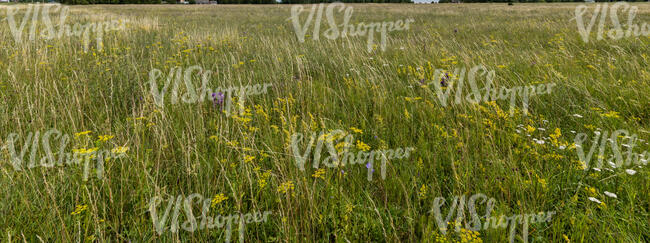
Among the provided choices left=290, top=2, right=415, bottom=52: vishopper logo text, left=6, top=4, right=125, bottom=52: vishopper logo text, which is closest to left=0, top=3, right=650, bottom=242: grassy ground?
left=6, top=4, right=125, bottom=52: vishopper logo text

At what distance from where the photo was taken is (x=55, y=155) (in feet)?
6.47

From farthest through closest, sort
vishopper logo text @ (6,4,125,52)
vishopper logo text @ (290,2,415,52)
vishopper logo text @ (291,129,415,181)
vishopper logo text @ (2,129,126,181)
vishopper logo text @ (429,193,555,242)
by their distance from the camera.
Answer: vishopper logo text @ (290,2,415,52)
vishopper logo text @ (6,4,125,52)
vishopper logo text @ (291,129,415,181)
vishopper logo text @ (2,129,126,181)
vishopper logo text @ (429,193,555,242)

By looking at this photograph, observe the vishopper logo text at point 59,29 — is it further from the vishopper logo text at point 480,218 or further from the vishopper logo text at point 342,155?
the vishopper logo text at point 480,218

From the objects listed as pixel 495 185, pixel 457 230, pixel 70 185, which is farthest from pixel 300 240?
pixel 70 185

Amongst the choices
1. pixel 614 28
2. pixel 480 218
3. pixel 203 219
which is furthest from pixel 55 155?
pixel 614 28

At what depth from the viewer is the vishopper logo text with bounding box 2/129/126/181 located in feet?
5.26

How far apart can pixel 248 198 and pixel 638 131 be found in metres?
2.93

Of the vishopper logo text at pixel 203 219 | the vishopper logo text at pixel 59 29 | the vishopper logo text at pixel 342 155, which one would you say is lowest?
the vishopper logo text at pixel 203 219

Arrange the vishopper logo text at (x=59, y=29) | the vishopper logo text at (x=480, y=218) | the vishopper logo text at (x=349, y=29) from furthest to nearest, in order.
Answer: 1. the vishopper logo text at (x=349, y=29)
2. the vishopper logo text at (x=59, y=29)
3. the vishopper logo text at (x=480, y=218)

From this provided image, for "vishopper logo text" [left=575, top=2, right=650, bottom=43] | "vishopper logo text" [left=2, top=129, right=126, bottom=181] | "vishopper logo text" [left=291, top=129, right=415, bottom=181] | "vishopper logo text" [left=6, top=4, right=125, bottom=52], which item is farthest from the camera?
"vishopper logo text" [left=575, top=2, right=650, bottom=43]

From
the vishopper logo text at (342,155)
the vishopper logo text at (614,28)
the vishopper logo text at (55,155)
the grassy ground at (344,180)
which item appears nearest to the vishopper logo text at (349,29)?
the grassy ground at (344,180)

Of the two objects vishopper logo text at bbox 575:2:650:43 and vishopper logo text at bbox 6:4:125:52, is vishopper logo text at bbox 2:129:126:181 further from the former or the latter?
vishopper logo text at bbox 575:2:650:43

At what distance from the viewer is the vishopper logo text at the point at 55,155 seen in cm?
160

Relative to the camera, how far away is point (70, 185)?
5.37 ft
